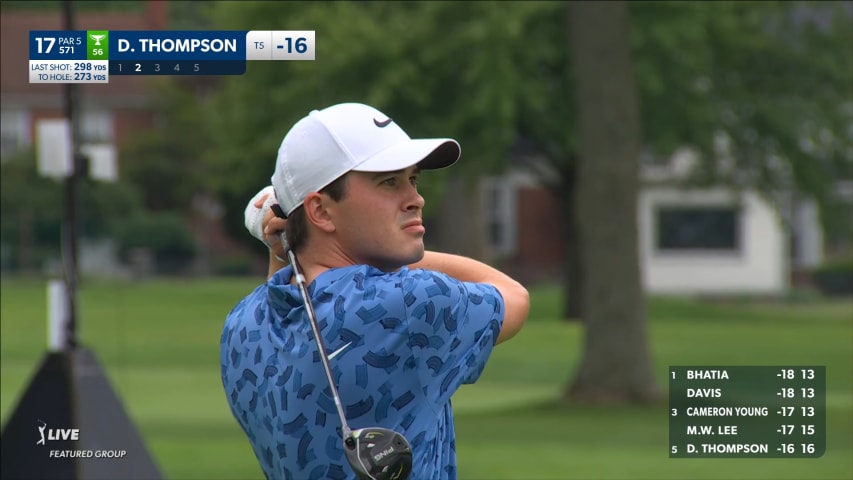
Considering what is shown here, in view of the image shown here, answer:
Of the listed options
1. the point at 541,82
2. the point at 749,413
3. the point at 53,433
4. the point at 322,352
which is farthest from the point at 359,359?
the point at 541,82

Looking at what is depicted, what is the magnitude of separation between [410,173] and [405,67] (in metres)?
20.6

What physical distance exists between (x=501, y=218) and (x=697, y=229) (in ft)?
20.8

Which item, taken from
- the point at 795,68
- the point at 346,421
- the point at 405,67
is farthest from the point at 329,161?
the point at 795,68

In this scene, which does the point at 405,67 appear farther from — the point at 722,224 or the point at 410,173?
the point at 722,224

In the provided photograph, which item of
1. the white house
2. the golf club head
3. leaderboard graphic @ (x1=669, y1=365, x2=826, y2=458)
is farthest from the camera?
the white house

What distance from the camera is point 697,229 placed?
5100 cm

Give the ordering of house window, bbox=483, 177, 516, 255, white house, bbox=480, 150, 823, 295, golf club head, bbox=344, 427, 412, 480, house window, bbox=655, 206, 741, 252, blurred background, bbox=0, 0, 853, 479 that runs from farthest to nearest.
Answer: house window, bbox=483, 177, 516, 255
house window, bbox=655, 206, 741, 252
white house, bbox=480, 150, 823, 295
blurred background, bbox=0, 0, 853, 479
golf club head, bbox=344, 427, 412, 480

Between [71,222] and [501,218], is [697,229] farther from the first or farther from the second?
[71,222]

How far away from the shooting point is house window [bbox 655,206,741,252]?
50438 millimetres

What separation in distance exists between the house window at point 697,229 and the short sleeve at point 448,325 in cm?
4773

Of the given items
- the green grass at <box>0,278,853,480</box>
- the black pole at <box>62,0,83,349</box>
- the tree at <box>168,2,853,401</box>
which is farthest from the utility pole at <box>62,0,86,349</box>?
the tree at <box>168,2,853,401</box>

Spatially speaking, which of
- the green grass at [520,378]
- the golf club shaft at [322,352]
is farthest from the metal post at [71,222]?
the golf club shaft at [322,352]

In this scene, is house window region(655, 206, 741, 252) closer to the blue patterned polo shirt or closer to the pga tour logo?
the pga tour logo

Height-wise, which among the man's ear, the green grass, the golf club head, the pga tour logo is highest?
the man's ear
